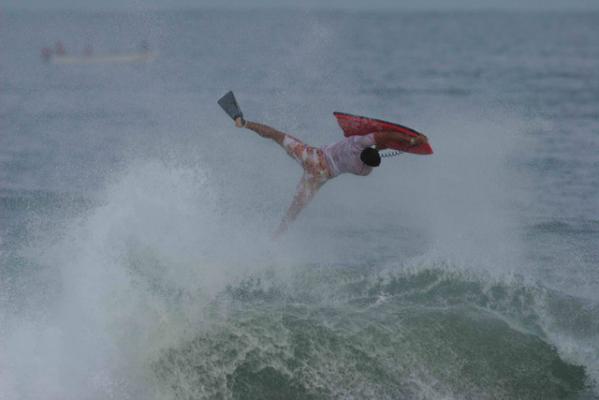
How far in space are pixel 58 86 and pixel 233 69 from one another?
9.87 metres

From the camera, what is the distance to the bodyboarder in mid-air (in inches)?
512

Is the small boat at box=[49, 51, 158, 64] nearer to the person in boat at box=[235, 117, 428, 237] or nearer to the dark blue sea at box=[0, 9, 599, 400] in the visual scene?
the dark blue sea at box=[0, 9, 599, 400]

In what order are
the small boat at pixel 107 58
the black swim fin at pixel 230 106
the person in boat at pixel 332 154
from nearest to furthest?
the person in boat at pixel 332 154 < the black swim fin at pixel 230 106 < the small boat at pixel 107 58

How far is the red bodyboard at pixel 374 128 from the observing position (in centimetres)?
1301

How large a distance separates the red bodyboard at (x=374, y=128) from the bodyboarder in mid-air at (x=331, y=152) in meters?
0.05

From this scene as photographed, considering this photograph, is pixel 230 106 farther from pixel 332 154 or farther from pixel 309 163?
pixel 332 154

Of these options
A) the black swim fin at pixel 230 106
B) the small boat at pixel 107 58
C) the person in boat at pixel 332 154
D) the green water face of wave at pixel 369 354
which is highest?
the small boat at pixel 107 58

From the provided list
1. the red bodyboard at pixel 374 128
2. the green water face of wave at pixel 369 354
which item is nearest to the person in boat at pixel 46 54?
the green water face of wave at pixel 369 354

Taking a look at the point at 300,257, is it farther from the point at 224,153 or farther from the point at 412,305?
the point at 224,153

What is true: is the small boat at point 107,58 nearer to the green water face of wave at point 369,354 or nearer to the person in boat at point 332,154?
the person in boat at point 332,154

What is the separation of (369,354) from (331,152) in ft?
8.94

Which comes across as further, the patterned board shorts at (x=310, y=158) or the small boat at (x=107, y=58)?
the small boat at (x=107, y=58)

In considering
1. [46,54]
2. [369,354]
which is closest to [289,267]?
[369,354]

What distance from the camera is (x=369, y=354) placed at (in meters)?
12.7
